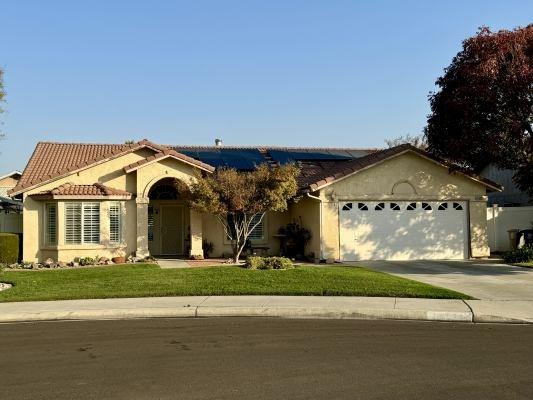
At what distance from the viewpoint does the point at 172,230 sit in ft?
78.9

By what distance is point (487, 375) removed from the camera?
6.63 meters

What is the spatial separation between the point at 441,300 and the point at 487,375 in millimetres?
5774

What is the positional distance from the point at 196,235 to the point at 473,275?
33.0 ft

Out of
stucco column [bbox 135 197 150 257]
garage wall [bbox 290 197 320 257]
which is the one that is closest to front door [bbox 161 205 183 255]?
stucco column [bbox 135 197 150 257]

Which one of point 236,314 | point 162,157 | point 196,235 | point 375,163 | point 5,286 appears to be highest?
point 162,157

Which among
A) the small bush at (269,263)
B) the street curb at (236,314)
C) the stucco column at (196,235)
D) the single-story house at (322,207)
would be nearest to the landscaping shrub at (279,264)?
the small bush at (269,263)

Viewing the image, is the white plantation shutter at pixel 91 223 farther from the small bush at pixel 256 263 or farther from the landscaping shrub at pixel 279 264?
the landscaping shrub at pixel 279 264

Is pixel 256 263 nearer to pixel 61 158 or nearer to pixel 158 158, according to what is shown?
pixel 158 158

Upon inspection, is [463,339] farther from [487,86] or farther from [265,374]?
[487,86]

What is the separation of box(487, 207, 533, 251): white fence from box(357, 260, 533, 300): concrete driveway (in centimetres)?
305

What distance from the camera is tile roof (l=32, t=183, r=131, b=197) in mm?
20062

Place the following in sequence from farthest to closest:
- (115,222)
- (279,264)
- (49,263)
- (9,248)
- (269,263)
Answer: (115,222) → (9,248) → (49,263) → (269,263) → (279,264)

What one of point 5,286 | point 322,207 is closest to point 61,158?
point 5,286

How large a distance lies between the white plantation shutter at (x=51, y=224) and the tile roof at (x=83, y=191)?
65 cm
